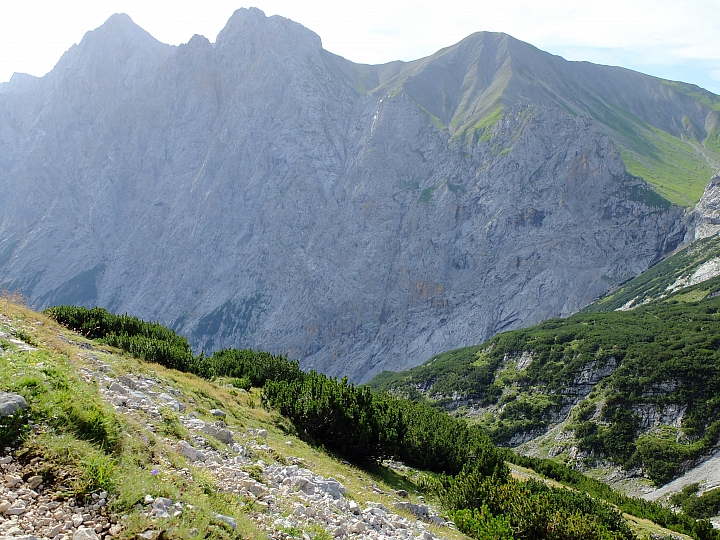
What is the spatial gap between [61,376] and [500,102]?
188397mm

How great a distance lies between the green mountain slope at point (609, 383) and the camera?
174 feet

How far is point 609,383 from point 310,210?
117336mm

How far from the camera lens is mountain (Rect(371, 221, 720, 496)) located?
51.7 meters

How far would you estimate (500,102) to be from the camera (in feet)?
585

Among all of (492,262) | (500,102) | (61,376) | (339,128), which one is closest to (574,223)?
(492,262)

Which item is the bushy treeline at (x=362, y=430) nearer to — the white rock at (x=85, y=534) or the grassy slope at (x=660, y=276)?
the white rock at (x=85, y=534)

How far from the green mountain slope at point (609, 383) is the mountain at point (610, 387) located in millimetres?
129

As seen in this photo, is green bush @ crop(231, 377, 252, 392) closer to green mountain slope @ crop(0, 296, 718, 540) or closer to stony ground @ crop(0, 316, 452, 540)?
green mountain slope @ crop(0, 296, 718, 540)

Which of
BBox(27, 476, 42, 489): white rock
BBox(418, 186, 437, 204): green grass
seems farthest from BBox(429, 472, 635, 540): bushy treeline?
BBox(418, 186, 437, 204): green grass

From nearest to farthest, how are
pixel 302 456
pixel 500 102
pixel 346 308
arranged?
pixel 302 456
pixel 346 308
pixel 500 102

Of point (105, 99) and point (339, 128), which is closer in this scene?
point (339, 128)

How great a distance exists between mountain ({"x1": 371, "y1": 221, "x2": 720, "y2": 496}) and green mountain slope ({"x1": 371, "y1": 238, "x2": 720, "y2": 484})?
13cm

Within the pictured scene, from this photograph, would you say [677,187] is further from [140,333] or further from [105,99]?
[105,99]

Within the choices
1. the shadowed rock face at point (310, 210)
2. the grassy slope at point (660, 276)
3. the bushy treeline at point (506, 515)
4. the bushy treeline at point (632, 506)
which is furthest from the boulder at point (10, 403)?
the shadowed rock face at point (310, 210)
